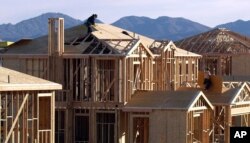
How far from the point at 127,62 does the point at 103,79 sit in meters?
1.57

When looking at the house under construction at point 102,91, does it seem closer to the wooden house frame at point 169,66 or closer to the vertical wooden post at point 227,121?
the vertical wooden post at point 227,121

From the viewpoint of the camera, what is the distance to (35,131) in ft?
117

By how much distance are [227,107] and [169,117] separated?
745 centimetres

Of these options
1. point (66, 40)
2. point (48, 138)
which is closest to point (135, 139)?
point (66, 40)

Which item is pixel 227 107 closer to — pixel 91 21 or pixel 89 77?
pixel 89 77

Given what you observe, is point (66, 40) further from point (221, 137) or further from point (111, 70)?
point (221, 137)

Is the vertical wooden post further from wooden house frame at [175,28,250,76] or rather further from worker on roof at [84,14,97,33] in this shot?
wooden house frame at [175,28,250,76]

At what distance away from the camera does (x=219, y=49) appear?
7300cm

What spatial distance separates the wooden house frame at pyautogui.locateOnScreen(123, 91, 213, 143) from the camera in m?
43.6

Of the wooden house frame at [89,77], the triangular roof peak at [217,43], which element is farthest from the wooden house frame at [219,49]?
the wooden house frame at [89,77]

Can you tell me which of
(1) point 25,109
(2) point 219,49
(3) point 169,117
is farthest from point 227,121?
(2) point 219,49

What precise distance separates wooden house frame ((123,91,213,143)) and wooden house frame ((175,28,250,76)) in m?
25.3

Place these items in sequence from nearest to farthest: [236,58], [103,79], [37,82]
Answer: [37,82] → [103,79] → [236,58]

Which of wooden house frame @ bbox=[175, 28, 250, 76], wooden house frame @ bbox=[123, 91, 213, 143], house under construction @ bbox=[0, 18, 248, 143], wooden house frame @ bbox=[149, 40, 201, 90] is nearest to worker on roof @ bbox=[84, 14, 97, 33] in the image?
house under construction @ bbox=[0, 18, 248, 143]
